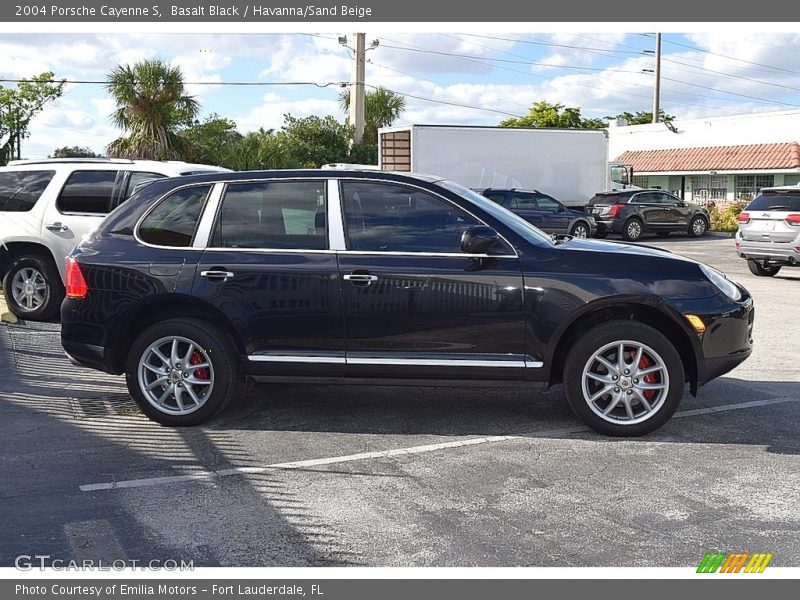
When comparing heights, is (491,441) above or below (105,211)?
below

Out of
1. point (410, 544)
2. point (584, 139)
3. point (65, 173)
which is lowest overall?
point (410, 544)

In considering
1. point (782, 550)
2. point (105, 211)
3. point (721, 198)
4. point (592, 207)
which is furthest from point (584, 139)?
point (782, 550)

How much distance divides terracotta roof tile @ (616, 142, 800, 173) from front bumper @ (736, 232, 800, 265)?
18.6 m

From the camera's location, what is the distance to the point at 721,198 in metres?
38.8

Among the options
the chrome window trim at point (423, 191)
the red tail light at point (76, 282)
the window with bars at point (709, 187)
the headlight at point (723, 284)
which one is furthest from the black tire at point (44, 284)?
the window with bars at point (709, 187)

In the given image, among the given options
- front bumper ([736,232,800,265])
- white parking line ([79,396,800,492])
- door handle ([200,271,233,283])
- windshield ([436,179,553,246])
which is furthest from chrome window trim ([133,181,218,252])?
front bumper ([736,232,800,265])

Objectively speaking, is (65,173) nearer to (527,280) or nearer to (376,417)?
(376,417)

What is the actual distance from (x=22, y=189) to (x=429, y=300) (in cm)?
704

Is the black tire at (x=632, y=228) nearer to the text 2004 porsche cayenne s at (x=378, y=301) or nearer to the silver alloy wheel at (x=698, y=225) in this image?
the silver alloy wheel at (x=698, y=225)

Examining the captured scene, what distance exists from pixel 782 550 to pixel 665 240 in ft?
85.8

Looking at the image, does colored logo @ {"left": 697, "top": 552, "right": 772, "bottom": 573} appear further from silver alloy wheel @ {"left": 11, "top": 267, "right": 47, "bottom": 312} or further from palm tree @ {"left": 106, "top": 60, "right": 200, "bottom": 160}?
palm tree @ {"left": 106, "top": 60, "right": 200, "bottom": 160}

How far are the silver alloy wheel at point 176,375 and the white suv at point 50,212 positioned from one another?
4.70 meters

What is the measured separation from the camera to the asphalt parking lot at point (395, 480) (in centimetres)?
446

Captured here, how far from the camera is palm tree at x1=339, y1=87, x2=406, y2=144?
Result: 4153cm
